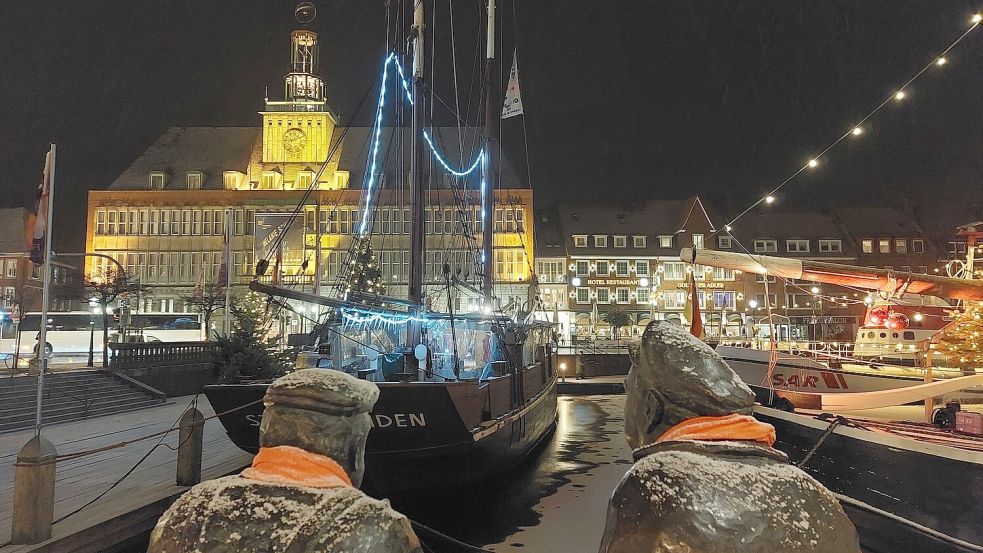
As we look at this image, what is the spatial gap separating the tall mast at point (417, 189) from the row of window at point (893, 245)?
187 feet

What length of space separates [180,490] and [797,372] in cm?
1252

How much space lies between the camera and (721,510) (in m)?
1.89

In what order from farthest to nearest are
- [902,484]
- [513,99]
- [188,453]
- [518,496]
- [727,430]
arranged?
[513,99], [518,496], [188,453], [902,484], [727,430]

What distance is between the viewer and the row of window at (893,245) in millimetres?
59750

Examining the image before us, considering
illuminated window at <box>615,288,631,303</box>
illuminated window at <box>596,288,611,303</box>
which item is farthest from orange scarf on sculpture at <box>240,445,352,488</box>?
illuminated window at <box>615,288,631,303</box>

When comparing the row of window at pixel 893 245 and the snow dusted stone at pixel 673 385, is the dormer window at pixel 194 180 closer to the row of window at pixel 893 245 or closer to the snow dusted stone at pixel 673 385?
the row of window at pixel 893 245

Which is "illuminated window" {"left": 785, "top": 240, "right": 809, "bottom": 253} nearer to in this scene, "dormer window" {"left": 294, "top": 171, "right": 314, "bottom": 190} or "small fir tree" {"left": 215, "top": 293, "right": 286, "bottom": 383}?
"dormer window" {"left": 294, "top": 171, "right": 314, "bottom": 190}

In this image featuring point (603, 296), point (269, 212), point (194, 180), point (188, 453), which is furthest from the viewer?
point (194, 180)

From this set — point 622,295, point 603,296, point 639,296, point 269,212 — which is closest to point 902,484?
point 603,296

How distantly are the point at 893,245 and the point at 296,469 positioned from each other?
69.5 m

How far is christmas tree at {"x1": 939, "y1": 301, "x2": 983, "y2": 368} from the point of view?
9.66m

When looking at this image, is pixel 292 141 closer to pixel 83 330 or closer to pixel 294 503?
pixel 83 330

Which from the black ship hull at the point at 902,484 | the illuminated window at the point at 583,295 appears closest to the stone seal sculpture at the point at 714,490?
the black ship hull at the point at 902,484

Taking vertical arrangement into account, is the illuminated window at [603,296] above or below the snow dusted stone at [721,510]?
above
